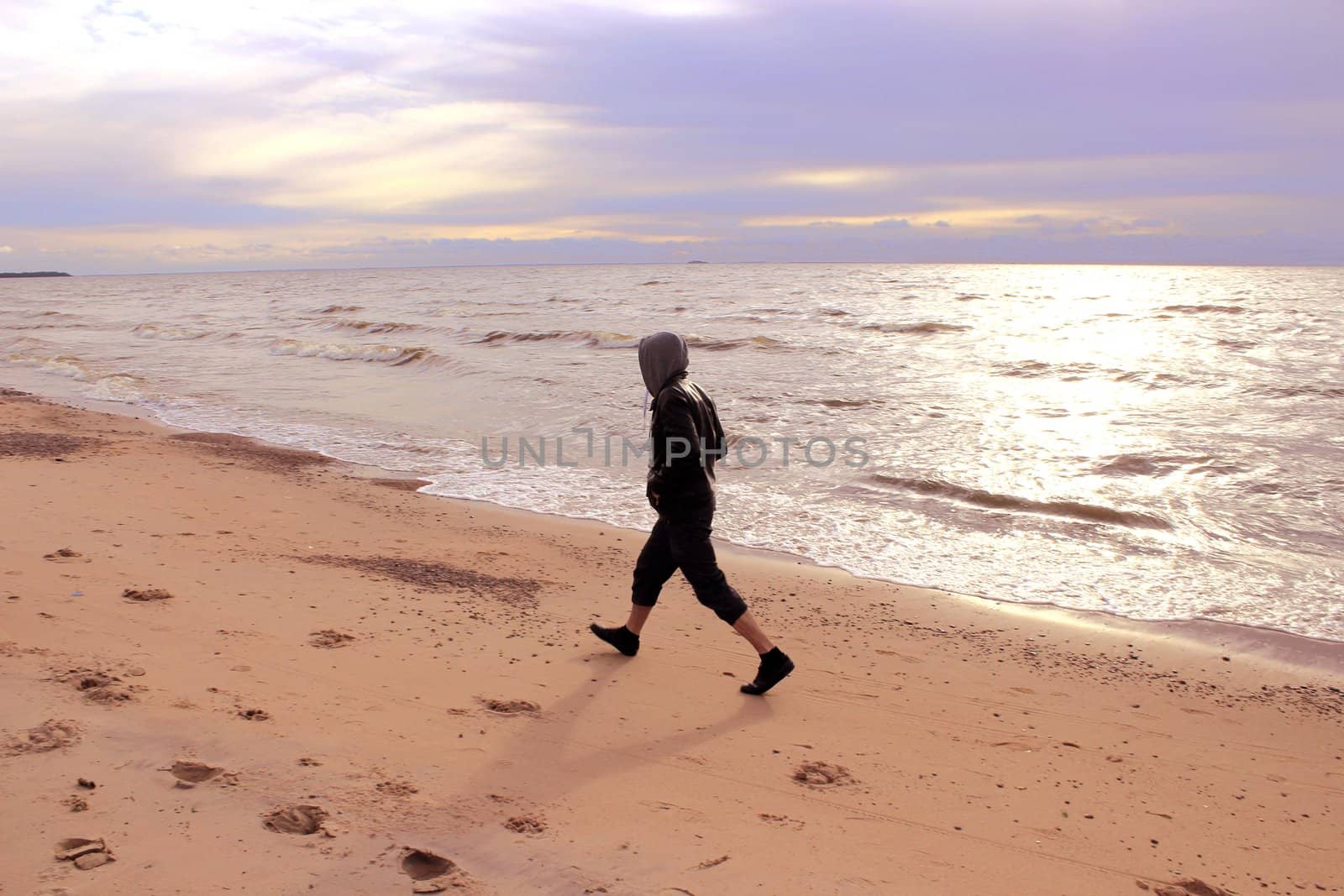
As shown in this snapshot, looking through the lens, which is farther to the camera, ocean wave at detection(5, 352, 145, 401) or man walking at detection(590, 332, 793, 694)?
ocean wave at detection(5, 352, 145, 401)

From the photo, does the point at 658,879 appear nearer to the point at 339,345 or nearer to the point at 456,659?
the point at 456,659

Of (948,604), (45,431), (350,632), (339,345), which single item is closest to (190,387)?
(45,431)

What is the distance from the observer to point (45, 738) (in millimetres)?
3180

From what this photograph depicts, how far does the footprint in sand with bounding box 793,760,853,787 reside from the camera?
3426 mm

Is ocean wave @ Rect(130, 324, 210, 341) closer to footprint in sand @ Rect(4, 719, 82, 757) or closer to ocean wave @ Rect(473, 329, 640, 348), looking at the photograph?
ocean wave @ Rect(473, 329, 640, 348)

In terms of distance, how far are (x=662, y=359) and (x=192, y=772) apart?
2393 mm

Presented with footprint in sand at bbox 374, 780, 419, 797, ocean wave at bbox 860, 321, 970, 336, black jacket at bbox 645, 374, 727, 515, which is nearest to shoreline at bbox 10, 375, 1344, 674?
black jacket at bbox 645, 374, 727, 515

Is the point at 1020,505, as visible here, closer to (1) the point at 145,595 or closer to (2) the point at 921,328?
(1) the point at 145,595

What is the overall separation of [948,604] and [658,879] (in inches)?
141

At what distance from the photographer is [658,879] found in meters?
2.72

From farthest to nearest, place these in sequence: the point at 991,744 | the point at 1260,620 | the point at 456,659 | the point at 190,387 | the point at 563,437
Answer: the point at 190,387
the point at 563,437
the point at 1260,620
the point at 456,659
the point at 991,744

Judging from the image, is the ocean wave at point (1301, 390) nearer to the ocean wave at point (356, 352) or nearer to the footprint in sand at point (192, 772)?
the footprint in sand at point (192, 772)

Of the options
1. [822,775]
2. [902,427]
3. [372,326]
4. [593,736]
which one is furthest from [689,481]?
[372,326]

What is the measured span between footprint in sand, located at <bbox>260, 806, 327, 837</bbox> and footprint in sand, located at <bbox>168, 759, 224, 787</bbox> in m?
0.34
